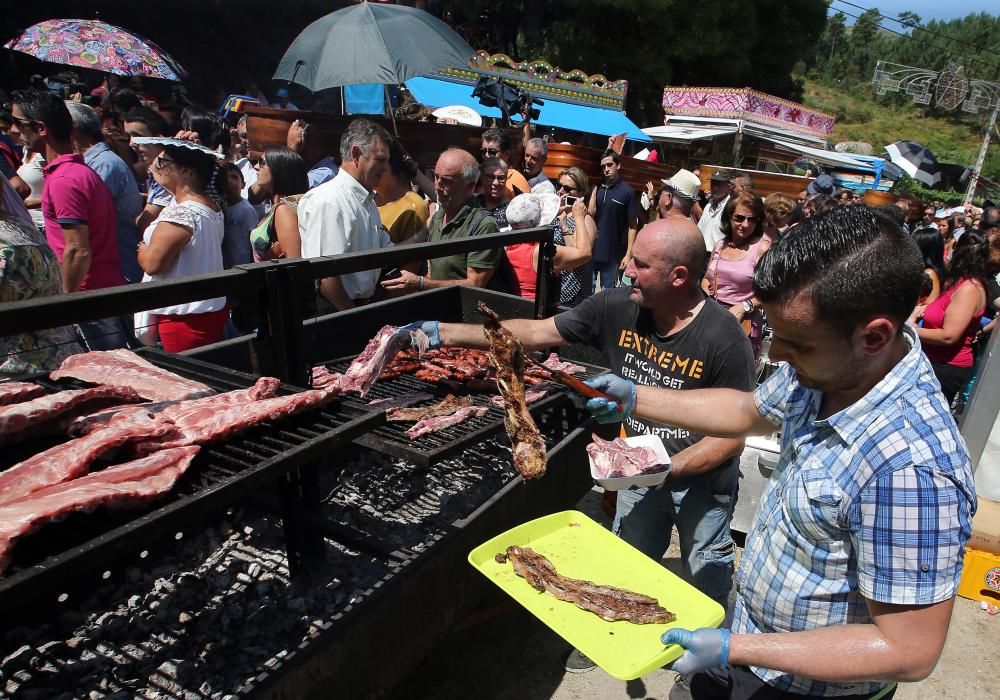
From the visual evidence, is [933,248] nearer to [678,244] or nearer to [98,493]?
[678,244]

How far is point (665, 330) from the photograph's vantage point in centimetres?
314

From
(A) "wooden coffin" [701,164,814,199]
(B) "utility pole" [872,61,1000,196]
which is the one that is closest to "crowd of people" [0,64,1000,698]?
(A) "wooden coffin" [701,164,814,199]

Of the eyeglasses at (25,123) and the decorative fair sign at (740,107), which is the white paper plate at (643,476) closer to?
the eyeglasses at (25,123)

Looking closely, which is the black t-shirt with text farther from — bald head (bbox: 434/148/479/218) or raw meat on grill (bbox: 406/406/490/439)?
bald head (bbox: 434/148/479/218)

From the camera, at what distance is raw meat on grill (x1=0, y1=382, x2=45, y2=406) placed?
1923 mm

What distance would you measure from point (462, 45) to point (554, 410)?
6.85 meters

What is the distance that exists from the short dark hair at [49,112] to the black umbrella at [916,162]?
23.2 m

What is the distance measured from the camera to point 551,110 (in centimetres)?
1564

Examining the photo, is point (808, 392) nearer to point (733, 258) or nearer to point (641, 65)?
point (733, 258)

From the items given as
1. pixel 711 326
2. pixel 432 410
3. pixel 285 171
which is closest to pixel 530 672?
pixel 432 410

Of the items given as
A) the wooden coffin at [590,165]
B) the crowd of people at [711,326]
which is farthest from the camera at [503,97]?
the crowd of people at [711,326]

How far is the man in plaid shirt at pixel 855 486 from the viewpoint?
4.75 ft

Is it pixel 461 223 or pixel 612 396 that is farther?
pixel 461 223

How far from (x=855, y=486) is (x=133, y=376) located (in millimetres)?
2348
